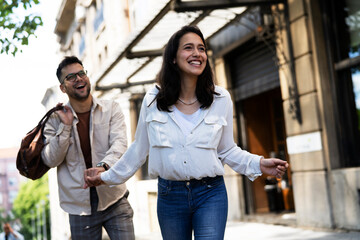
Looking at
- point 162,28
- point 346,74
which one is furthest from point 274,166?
point 162,28

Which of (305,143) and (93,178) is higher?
(305,143)

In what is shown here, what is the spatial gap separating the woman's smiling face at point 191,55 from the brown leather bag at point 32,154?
4.58ft

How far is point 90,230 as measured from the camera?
13.9 feet

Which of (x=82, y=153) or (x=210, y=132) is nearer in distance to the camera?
(x=210, y=132)

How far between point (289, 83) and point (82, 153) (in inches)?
242

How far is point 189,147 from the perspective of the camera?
10.6 ft

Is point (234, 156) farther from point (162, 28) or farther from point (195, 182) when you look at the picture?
point (162, 28)

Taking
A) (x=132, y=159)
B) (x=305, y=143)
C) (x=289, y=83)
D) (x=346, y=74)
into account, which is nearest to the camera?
(x=132, y=159)

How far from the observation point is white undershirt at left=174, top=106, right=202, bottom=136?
3.29m

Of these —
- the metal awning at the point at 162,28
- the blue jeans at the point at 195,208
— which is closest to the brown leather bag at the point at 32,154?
the blue jeans at the point at 195,208

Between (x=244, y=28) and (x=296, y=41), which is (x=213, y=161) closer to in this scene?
(x=296, y=41)

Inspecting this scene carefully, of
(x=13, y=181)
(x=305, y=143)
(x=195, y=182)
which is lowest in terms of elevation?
(x=195, y=182)

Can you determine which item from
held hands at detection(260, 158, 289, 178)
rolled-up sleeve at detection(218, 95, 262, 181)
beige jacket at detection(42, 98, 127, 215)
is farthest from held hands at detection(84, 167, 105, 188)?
held hands at detection(260, 158, 289, 178)

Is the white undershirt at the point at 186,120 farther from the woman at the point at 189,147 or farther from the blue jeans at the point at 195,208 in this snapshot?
the blue jeans at the point at 195,208
